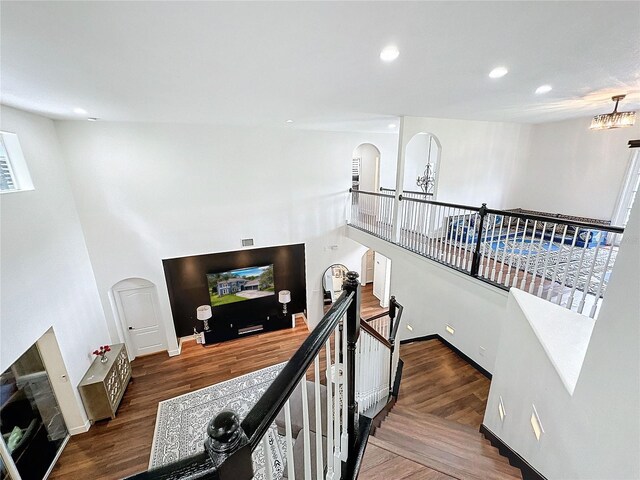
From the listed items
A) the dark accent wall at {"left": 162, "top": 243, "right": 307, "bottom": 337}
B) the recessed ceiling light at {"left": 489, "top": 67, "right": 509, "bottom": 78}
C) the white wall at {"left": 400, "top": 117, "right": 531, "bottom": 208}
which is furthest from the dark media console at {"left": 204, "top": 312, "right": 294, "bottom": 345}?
the recessed ceiling light at {"left": 489, "top": 67, "right": 509, "bottom": 78}

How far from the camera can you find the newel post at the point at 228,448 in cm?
51

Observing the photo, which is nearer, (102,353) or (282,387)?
(282,387)

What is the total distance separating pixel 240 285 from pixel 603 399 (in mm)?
6408

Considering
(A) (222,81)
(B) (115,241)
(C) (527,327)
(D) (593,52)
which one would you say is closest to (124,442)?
(B) (115,241)

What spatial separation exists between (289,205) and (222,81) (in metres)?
3.87

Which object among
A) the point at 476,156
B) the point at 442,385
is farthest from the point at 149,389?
the point at 476,156

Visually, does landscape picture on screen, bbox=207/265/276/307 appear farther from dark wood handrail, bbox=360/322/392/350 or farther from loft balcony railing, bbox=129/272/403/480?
loft balcony railing, bbox=129/272/403/480

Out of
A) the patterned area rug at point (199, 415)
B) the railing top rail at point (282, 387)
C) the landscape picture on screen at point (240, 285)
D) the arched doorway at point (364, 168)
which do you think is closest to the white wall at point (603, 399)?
the railing top rail at point (282, 387)

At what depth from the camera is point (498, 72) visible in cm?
260

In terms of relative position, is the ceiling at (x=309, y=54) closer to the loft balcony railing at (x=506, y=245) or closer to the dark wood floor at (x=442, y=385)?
the loft balcony railing at (x=506, y=245)

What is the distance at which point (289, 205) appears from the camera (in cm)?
654

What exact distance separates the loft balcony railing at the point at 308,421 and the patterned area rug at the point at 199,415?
233 centimetres

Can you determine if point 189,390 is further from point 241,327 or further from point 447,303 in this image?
point 447,303

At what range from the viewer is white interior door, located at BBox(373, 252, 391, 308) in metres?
8.90
